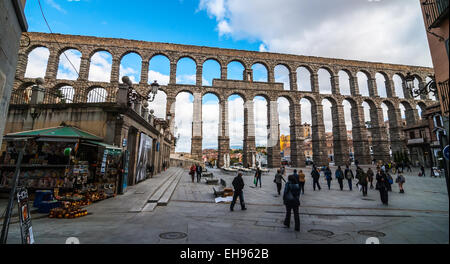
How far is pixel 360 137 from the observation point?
35625mm

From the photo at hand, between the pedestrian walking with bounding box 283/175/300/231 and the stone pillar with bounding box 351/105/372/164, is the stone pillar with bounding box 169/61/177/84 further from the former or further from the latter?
the stone pillar with bounding box 351/105/372/164

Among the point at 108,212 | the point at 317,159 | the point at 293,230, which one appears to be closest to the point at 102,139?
the point at 108,212

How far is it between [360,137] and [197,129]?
30263 mm


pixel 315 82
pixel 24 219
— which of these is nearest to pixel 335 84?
pixel 315 82

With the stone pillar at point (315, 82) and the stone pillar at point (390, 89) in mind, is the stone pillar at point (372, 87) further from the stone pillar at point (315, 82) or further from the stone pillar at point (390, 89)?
the stone pillar at point (315, 82)

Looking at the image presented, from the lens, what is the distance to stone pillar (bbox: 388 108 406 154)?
35.9 m

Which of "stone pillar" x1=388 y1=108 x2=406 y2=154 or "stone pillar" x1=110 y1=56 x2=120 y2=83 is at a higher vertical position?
"stone pillar" x1=110 y1=56 x2=120 y2=83

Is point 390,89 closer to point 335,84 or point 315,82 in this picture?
point 335,84

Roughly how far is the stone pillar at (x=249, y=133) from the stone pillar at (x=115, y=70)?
2225 centimetres

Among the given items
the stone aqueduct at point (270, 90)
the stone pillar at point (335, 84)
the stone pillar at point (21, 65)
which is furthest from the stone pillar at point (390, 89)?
the stone pillar at point (21, 65)

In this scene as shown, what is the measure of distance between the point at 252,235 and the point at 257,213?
7.72 feet

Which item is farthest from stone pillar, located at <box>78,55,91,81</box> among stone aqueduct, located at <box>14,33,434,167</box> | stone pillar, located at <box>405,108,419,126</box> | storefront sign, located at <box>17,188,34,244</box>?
stone pillar, located at <box>405,108,419,126</box>
